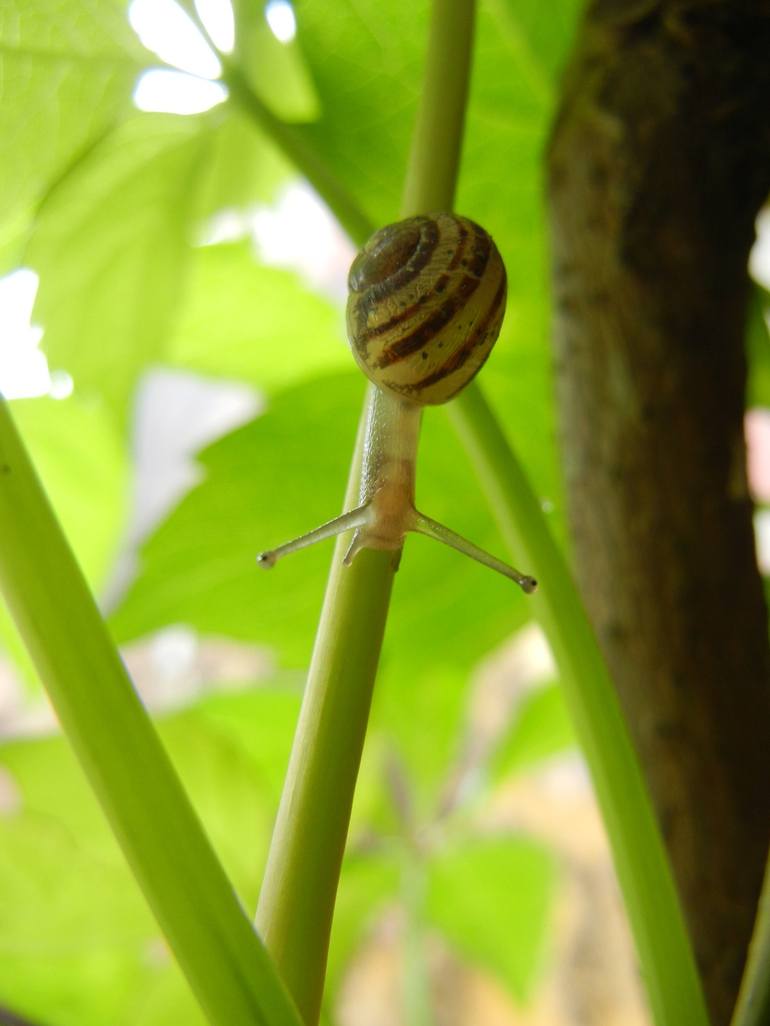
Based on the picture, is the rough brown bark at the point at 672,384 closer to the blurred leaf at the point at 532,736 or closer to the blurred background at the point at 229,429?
the blurred background at the point at 229,429

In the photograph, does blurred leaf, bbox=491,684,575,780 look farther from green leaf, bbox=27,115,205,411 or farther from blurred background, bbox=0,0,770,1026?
green leaf, bbox=27,115,205,411

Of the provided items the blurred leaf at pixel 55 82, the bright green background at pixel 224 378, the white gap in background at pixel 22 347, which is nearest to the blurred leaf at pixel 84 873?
the bright green background at pixel 224 378

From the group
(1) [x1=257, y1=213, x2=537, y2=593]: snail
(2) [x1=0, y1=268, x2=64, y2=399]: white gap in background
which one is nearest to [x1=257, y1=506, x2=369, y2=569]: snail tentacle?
(1) [x1=257, y1=213, x2=537, y2=593]: snail

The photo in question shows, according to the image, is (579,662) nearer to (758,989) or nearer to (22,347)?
(758,989)

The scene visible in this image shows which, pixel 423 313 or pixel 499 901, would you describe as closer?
pixel 423 313

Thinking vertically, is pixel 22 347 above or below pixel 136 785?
above

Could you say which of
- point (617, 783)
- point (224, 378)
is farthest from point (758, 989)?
point (224, 378)
